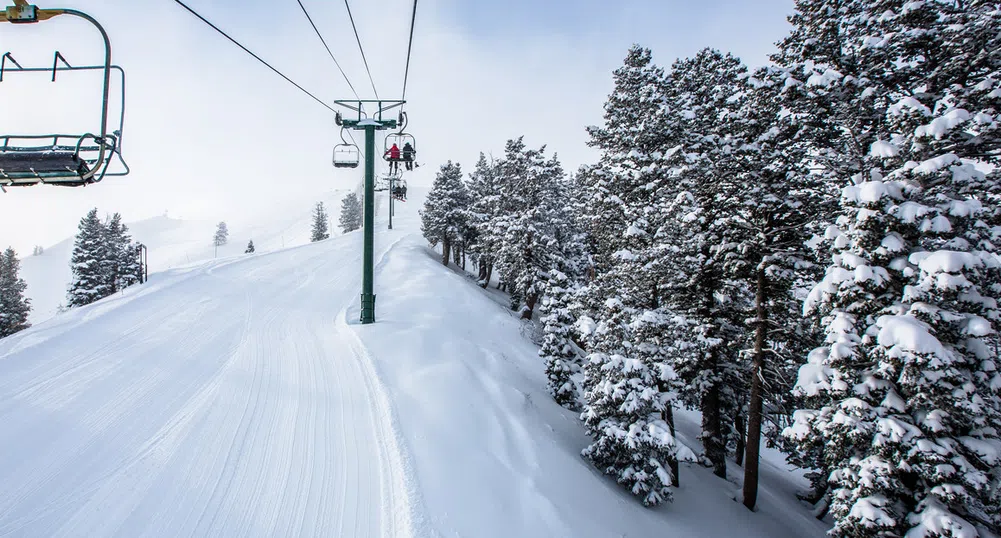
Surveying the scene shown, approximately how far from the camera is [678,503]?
37.5 feet

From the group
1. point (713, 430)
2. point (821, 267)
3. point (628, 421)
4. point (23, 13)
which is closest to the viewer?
point (23, 13)

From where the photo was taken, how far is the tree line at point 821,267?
25.2 feet

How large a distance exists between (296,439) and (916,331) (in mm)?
11431

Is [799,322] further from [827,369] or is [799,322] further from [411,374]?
[411,374]

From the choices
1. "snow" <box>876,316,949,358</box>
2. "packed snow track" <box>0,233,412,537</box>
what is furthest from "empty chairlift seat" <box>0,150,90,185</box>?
"snow" <box>876,316,949,358</box>

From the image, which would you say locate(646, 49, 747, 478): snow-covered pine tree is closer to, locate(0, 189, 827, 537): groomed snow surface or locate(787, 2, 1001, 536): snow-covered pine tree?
locate(0, 189, 827, 537): groomed snow surface

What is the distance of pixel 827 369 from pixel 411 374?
371 inches

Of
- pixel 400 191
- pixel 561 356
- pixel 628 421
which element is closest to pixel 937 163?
pixel 628 421

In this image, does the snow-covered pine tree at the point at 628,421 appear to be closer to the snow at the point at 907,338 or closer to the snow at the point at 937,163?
the snow at the point at 907,338

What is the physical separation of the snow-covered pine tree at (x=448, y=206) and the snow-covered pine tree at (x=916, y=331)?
34854 millimetres

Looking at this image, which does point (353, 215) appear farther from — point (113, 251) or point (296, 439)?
point (296, 439)

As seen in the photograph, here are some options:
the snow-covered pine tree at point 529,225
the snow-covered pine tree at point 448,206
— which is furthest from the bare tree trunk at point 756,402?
the snow-covered pine tree at point 448,206

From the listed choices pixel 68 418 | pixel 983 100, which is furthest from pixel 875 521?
pixel 68 418

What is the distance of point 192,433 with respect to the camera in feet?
23.2
